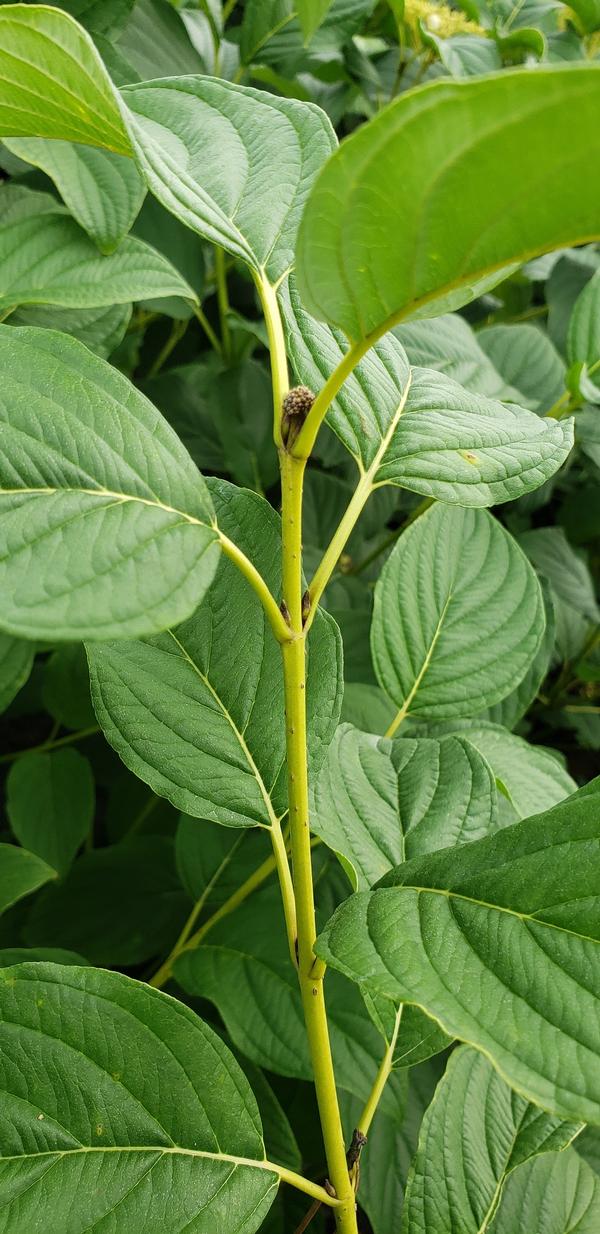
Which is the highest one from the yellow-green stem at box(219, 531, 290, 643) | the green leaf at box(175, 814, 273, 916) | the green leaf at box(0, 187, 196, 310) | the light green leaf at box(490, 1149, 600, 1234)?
the green leaf at box(0, 187, 196, 310)

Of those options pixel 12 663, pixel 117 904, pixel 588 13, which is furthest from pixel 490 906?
pixel 588 13

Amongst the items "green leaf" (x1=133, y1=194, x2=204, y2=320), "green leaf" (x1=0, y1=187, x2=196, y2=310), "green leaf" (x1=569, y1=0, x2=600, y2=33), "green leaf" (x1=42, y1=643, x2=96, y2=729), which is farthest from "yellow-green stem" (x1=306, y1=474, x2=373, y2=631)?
"green leaf" (x1=569, y1=0, x2=600, y2=33)

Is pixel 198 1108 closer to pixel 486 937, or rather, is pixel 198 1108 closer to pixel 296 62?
pixel 486 937

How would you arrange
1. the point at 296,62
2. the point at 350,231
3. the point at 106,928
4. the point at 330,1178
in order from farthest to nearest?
1. the point at 296,62
2. the point at 106,928
3. the point at 330,1178
4. the point at 350,231

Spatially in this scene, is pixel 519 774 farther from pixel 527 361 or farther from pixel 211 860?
pixel 527 361

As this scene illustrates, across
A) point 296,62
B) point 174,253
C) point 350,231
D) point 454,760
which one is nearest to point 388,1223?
point 454,760

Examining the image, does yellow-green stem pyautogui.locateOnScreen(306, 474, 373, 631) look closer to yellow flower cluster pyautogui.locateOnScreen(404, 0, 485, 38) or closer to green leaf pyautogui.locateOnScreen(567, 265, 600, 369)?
green leaf pyautogui.locateOnScreen(567, 265, 600, 369)

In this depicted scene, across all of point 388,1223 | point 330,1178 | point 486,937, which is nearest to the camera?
point 486,937
